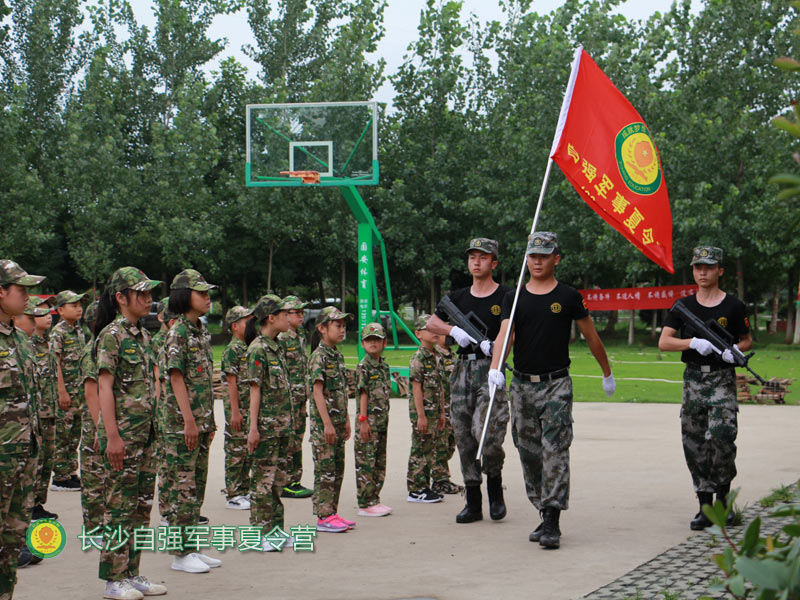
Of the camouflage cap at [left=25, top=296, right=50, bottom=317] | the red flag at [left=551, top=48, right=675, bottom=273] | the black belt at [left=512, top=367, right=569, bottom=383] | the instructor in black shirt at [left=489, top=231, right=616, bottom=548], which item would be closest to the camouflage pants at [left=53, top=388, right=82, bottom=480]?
the camouflage cap at [left=25, top=296, right=50, bottom=317]

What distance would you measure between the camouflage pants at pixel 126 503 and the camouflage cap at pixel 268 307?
76.5 inches

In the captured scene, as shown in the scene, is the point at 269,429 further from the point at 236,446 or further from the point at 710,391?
the point at 710,391

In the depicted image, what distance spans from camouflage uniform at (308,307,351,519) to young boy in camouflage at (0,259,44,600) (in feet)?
8.26

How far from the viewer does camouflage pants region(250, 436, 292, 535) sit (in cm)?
612

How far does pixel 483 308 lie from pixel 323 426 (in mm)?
1598

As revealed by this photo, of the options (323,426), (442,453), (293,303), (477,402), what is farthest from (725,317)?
(293,303)

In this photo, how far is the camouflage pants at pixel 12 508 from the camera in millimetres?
4551

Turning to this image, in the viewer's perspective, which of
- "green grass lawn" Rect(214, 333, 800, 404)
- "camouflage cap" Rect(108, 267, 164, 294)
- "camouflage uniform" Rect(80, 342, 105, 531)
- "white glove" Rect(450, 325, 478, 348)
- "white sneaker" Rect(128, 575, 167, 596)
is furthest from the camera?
"green grass lawn" Rect(214, 333, 800, 404)

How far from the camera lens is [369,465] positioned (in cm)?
740

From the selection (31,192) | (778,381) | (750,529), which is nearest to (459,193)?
(31,192)

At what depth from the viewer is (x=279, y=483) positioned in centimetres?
618

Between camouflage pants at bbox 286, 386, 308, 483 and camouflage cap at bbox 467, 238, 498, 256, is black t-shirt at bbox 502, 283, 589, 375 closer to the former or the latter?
camouflage cap at bbox 467, 238, 498, 256

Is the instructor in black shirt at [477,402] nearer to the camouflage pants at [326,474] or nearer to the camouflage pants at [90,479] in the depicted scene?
the camouflage pants at [326,474]

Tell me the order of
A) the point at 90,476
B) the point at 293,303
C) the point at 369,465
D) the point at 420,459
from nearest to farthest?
the point at 90,476
the point at 369,465
the point at 293,303
the point at 420,459
